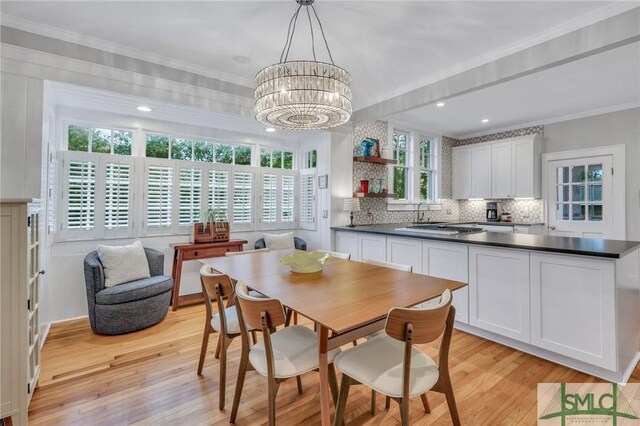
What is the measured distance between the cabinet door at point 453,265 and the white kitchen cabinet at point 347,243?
1.06m

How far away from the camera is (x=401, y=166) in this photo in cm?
540

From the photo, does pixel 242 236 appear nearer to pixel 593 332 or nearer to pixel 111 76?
pixel 111 76

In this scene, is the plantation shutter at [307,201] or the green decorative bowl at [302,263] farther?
the plantation shutter at [307,201]

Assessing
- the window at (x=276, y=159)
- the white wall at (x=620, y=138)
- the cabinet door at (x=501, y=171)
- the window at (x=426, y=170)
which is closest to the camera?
the white wall at (x=620, y=138)

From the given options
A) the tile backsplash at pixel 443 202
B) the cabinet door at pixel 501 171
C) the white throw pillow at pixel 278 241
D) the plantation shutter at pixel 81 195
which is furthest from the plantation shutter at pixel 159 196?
the cabinet door at pixel 501 171

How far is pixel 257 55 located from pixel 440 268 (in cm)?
278

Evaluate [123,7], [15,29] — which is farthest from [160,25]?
[15,29]

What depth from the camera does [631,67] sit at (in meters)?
3.14

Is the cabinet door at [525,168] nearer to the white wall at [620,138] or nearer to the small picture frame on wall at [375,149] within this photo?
the white wall at [620,138]

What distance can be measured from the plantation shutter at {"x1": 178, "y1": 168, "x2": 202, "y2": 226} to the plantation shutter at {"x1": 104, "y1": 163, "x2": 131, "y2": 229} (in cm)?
60

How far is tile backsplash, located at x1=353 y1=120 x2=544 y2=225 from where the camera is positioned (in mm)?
4773

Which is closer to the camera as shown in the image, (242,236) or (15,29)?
(15,29)

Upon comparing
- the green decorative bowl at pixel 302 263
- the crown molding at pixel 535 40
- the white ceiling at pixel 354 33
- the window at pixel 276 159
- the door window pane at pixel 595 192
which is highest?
the white ceiling at pixel 354 33

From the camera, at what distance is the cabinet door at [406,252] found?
3.34 m
